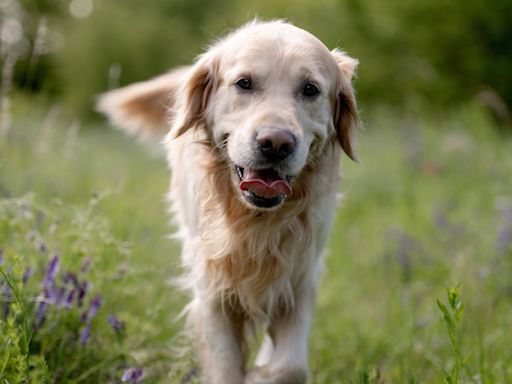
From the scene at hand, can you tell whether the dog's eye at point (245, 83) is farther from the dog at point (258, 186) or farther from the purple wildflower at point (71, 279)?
the purple wildflower at point (71, 279)

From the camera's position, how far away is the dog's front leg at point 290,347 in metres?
2.73

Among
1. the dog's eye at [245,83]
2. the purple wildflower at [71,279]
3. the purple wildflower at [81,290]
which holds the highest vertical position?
the dog's eye at [245,83]

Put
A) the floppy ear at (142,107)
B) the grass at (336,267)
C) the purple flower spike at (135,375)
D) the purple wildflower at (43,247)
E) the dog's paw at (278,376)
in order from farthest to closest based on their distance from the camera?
the floppy ear at (142,107), the purple wildflower at (43,247), the grass at (336,267), the dog's paw at (278,376), the purple flower spike at (135,375)

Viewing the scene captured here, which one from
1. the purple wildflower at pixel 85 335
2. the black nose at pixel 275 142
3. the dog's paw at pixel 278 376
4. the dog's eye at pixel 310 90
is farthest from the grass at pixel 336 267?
the dog's eye at pixel 310 90

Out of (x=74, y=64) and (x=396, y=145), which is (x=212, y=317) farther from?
(x=74, y=64)

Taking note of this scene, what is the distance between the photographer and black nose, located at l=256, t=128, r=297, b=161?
2518 millimetres

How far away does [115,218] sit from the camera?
172 inches

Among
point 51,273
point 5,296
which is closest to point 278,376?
point 51,273

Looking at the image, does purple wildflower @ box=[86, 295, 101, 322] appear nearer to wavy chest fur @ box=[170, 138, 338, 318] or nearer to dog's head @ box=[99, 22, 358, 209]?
wavy chest fur @ box=[170, 138, 338, 318]

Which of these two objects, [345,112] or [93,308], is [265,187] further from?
[93,308]

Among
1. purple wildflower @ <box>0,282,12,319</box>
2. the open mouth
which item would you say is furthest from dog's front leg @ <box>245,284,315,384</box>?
purple wildflower @ <box>0,282,12,319</box>

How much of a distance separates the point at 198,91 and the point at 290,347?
3.85ft

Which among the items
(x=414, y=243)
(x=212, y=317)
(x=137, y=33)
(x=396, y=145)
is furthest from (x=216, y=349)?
(x=137, y=33)

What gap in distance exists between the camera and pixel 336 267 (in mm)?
5129
